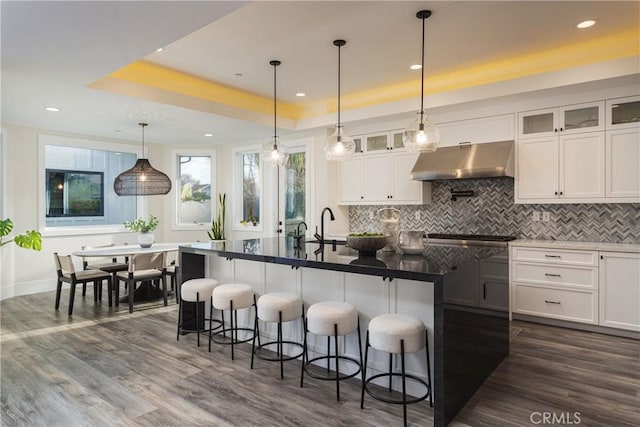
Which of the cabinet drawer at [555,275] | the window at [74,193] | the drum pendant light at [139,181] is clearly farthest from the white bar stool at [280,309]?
the window at [74,193]

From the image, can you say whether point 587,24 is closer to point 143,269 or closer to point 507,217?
point 507,217

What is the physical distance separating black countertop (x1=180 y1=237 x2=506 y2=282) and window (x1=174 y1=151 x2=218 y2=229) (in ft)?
13.2

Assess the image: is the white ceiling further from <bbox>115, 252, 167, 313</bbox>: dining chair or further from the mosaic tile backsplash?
<bbox>115, 252, 167, 313</bbox>: dining chair

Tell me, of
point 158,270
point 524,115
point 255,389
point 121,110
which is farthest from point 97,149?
point 524,115

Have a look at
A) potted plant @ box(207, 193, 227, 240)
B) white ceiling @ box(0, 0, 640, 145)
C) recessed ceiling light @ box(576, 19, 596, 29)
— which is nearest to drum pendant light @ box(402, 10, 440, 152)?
white ceiling @ box(0, 0, 640, 145)

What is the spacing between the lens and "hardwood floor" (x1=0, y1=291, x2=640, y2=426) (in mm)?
2312

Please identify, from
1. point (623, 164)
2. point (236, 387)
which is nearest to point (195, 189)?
point (236, 387)

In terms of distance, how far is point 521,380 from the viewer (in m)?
2.79

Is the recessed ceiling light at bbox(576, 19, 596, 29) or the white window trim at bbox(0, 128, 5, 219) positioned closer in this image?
the recessed ceiling light at bbox(576, 19, 596, 29)

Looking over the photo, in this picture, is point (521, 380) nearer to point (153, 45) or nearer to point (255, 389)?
point (255, 389)

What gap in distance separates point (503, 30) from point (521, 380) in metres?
2.92

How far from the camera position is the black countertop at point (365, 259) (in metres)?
2.22

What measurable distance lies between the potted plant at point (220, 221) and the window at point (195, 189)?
0.43 ft

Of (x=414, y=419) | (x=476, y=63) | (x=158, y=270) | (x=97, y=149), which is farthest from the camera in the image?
(x=97, y=149)
